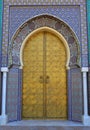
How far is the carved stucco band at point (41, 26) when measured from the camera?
4.62 meters

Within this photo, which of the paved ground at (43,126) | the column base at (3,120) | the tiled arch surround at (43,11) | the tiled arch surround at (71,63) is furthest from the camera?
the tiled arch surround at (43,11)

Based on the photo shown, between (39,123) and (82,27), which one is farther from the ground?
(82,27)

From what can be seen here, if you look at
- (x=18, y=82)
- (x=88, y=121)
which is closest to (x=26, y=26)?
(x=18, y=82)

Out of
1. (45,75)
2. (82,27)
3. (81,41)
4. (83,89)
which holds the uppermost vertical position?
(82,27)

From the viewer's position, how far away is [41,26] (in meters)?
4.73

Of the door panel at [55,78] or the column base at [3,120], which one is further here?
the door panel at [55,78]

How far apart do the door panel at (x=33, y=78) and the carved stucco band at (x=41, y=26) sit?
0.26 m

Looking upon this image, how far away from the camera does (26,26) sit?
471cm

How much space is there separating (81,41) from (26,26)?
49.8 inches

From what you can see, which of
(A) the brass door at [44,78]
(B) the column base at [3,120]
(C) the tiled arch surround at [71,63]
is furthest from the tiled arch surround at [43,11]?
(B) the column base at [3,120]

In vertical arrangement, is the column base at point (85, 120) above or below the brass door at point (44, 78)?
below

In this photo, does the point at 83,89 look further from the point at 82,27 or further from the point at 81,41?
the point at 82,27

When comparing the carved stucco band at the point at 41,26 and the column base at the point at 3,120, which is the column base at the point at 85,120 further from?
the column base at the point at 3,120

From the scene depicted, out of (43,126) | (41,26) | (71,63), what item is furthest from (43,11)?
(43,126)
